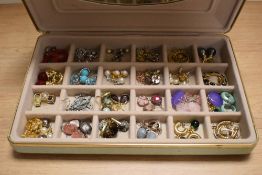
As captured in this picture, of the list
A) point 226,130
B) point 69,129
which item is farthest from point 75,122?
point 226,130

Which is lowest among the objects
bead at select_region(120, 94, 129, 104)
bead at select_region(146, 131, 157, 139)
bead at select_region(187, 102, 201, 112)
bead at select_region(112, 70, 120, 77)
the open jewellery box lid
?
bead at select_region(146, 131, 157, 139)

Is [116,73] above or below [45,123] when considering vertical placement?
above

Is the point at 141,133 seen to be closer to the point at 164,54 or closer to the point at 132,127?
the point at 132,127

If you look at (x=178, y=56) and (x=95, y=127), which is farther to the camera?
(x=178, y=56)

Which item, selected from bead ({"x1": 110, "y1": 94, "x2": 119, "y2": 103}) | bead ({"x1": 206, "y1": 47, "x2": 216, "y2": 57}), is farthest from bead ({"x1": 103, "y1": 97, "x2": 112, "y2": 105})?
bead ({"x1": 206, "y1": 47, "x2": 216, "y2": 57})

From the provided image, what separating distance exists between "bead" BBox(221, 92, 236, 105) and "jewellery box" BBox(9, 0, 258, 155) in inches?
0.4

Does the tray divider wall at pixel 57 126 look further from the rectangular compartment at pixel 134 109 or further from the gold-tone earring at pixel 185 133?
the gold-tone earring at pixel 185 133

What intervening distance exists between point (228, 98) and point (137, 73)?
→ 10.0 inches

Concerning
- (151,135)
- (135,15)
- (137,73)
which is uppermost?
(135,15)

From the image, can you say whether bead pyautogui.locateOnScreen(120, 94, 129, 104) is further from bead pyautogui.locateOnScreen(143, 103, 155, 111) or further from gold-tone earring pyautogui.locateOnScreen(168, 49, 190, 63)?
gold-tone earring pyautogui.locateOnScreen(168, 49, 190, 63)

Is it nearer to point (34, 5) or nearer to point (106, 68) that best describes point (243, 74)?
point (106, 68)

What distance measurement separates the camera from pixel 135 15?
95 centimetres

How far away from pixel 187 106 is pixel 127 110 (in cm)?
15

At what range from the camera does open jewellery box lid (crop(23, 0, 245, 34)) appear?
3.00 ft
